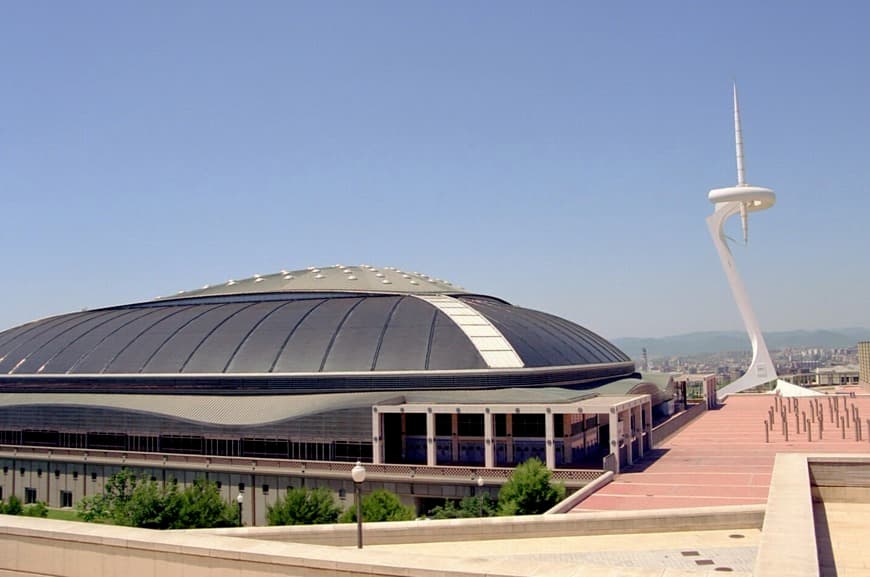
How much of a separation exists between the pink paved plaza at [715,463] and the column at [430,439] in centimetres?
1068

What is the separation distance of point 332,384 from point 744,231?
72.1 metres

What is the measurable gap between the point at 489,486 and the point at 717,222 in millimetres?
77568

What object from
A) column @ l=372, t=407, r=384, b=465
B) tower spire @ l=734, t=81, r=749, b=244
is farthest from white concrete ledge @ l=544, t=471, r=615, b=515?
tower spire @ l=734, t=81, r=749, b=244

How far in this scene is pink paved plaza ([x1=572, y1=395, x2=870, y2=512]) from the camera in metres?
39.6

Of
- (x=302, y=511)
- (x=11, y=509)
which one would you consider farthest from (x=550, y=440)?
(x=11, y=509)

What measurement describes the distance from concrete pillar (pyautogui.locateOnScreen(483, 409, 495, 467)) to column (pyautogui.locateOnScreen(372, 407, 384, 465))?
6.41 meters

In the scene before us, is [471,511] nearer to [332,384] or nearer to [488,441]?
[488,441]

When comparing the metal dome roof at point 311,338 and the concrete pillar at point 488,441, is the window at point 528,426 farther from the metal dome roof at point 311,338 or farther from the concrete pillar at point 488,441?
the metal dome roof at point 311,338

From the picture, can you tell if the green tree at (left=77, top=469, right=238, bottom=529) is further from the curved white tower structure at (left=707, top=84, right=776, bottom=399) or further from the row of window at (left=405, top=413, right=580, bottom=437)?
the curved white tower structure at (left=707, top=84, right=776, bottom=399)

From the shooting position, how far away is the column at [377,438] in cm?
5000

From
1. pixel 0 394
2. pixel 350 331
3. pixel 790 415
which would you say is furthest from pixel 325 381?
pixel 790 415

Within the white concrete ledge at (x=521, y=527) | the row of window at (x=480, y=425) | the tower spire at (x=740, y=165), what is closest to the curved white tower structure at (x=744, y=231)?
the tower spire at (x=740, y=165)

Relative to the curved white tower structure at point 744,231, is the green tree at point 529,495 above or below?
below

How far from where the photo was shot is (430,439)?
163 feet
